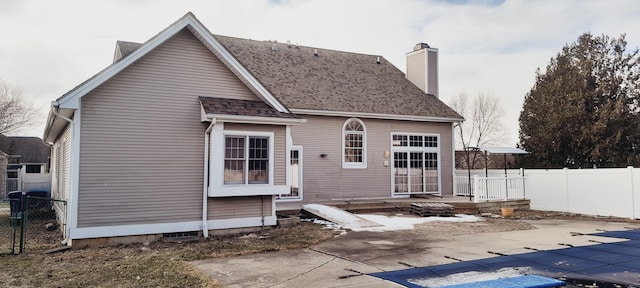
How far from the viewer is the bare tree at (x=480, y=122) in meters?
38.4

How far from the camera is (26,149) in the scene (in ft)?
123

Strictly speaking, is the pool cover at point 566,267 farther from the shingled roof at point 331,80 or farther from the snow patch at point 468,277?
the shingled roof at point 331,80

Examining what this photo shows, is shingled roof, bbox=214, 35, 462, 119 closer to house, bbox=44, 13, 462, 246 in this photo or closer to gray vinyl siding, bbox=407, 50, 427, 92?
gray vinyl siding, bbox=407, 50, 427, 92

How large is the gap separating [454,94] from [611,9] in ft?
83.8

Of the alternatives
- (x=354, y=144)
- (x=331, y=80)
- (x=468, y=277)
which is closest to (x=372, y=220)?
(x=354, y=144)

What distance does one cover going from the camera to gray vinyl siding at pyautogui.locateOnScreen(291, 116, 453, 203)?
1551 cm

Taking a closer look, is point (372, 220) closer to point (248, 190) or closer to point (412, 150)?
point (248, 190)

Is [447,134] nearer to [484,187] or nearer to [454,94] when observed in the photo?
[484,187]

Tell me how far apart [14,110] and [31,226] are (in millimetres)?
31444

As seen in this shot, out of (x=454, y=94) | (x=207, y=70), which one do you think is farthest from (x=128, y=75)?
(x=454, y=94)

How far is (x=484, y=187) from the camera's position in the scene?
620 inches

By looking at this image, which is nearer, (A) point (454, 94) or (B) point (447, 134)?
(B) point (447, 134)

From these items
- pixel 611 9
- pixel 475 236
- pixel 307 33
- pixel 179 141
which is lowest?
pixel 475 236

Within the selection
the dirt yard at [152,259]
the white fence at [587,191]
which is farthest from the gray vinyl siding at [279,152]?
the white fence at [587,191]
